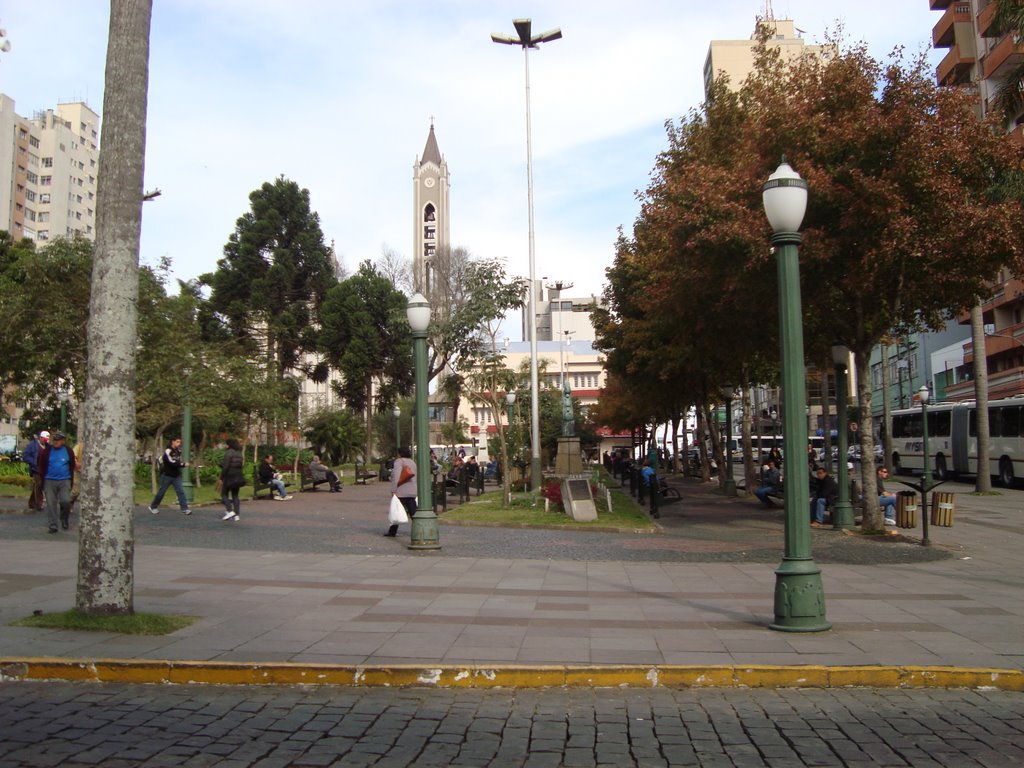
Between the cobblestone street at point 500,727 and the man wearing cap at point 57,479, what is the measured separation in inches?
347

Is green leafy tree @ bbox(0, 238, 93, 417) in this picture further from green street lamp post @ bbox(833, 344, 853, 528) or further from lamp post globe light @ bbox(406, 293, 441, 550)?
green street lamp post @ bbox(833, 344, 853, 528)

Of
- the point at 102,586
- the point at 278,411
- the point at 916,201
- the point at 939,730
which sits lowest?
the point at 939,730

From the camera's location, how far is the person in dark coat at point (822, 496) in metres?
16.6

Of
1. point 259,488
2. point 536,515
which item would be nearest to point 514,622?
point 536,515

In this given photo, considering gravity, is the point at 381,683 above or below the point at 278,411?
below

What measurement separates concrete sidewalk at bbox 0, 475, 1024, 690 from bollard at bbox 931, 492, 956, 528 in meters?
2.73

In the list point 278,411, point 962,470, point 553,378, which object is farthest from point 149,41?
point 553,378

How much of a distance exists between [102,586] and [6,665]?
106 centimetres

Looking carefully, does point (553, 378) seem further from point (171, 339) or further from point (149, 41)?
point (149, 41)

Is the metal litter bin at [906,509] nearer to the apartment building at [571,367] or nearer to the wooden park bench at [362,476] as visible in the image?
the wooden park bench at [362,476]

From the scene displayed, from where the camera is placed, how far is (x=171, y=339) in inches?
912

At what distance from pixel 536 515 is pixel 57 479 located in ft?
29.9

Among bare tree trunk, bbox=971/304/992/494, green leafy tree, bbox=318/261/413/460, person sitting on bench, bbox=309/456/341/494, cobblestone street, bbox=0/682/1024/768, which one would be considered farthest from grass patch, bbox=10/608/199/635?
green leafy tree, bbox=318/261/413/460

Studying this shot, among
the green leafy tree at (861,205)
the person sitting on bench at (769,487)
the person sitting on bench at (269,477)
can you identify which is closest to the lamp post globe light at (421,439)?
the green leafy tree at (861,205)
